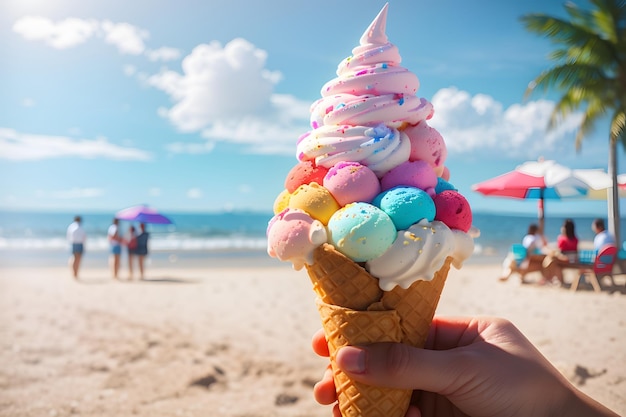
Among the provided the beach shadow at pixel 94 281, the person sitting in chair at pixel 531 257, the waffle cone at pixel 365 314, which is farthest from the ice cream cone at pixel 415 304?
the beach shadow at pixel 94 281

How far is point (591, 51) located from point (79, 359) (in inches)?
590

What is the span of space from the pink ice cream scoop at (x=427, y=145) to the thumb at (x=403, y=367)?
3.43 feet

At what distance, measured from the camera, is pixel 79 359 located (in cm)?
562

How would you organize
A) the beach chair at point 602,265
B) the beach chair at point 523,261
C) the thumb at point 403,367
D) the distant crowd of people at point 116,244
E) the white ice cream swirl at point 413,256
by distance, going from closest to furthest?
the thumb at point 403,367, the white ice cream swirl at point 413,256, the beach chair at point 602,265, the beach chair at point 523,261, the distant crowd of people at point 116,244

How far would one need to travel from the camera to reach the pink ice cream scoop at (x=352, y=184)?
2.26 meters

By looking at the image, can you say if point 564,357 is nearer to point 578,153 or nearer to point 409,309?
point 409,309

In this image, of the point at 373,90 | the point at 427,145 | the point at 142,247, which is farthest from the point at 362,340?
the point at 142,247

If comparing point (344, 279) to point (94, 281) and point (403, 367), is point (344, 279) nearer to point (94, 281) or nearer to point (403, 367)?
point (403, 367)

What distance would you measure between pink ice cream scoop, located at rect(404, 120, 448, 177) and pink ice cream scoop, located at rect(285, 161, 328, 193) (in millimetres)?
520

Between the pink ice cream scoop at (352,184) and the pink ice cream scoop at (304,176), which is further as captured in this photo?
the pink ice cream scoop at (304,176)

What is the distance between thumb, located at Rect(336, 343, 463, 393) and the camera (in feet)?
6.59

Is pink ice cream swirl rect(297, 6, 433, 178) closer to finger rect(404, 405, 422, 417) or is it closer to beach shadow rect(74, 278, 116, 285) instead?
finger rect(404, 405, 422, 417)

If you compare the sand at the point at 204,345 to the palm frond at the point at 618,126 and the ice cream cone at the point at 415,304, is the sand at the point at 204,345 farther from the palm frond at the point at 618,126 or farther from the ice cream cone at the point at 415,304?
the palm frond at the point at 618,126

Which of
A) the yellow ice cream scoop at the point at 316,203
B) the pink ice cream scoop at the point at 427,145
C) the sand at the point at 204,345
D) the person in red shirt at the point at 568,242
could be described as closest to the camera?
the yellow ice cream scoop at the point at 316,203
